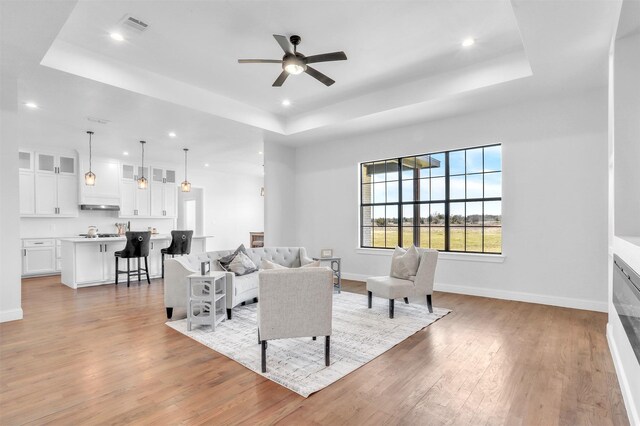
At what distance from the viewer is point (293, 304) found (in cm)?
263

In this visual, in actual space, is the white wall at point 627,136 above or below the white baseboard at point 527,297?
Answer: above

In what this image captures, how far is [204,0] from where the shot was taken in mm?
2922

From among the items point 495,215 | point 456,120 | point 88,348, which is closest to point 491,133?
point 456,120

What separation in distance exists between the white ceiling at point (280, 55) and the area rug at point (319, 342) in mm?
2972

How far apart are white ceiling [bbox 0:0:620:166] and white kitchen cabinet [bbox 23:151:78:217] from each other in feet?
6.60

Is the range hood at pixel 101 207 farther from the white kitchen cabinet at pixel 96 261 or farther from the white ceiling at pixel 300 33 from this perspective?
the white ceiling at pixel 300 33

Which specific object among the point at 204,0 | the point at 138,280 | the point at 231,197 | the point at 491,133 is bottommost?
the point at 138,280

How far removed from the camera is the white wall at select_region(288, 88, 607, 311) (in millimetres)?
4172

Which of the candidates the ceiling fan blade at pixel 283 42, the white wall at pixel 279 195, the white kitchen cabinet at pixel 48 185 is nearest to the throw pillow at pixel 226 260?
the white wall at pixel 279 195

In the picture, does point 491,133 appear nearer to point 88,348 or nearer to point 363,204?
point 363,204

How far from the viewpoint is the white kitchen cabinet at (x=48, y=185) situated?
6996mm

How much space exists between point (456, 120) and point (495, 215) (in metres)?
1.64

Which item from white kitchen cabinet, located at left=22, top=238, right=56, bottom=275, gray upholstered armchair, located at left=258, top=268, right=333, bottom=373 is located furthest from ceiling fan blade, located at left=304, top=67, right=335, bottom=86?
white kitchen cabinet, located at left=22, top=238, right=56, bottom=275

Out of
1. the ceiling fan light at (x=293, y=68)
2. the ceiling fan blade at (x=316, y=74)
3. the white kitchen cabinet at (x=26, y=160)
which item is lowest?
the white kitchen cabinet at (x=26, y=160)
